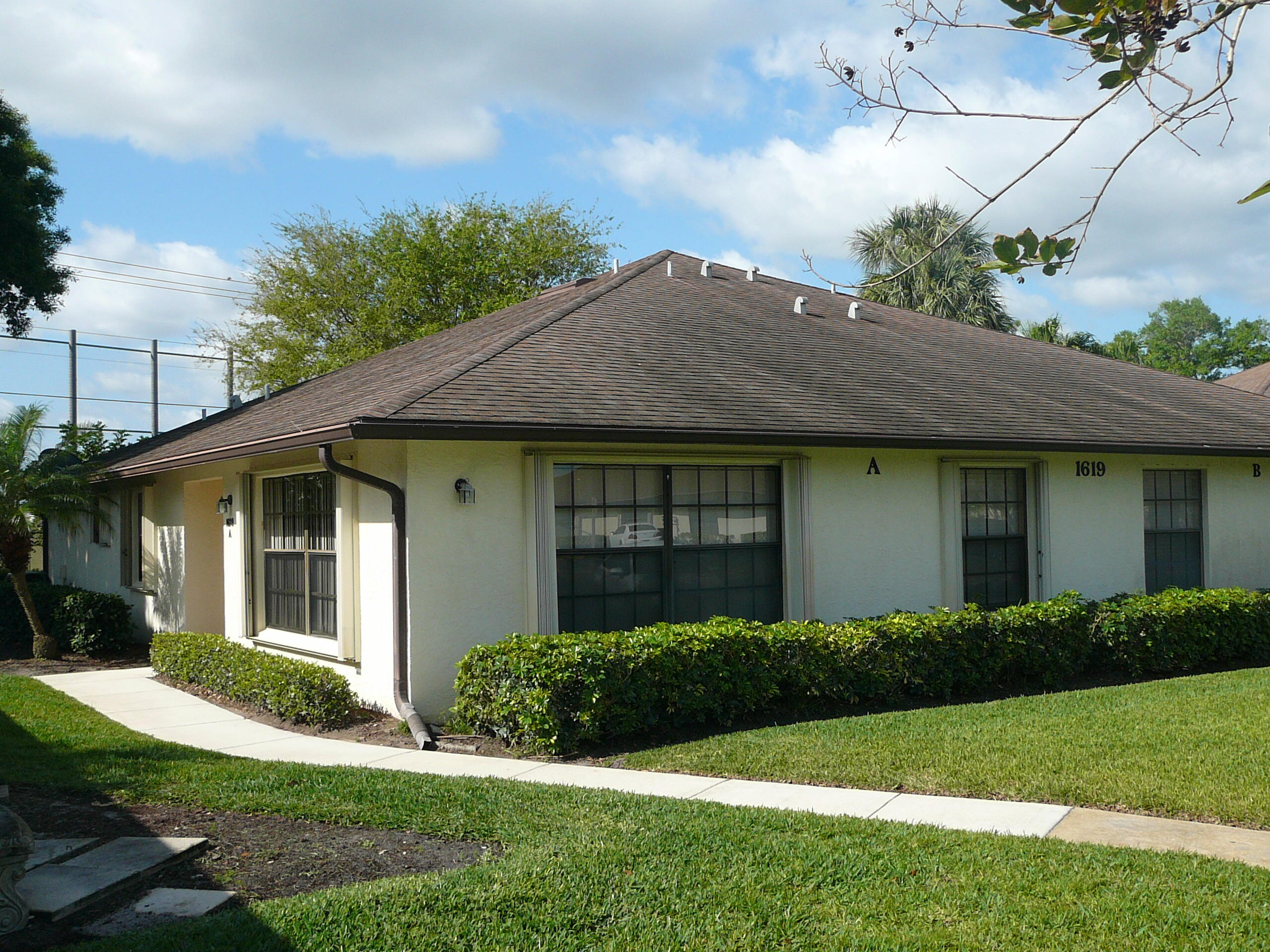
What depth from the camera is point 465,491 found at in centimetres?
931

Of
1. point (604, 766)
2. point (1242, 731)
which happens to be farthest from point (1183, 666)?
point (604, 766)

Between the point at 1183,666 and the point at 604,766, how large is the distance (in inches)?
302

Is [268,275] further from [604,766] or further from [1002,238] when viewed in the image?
[1002,238]

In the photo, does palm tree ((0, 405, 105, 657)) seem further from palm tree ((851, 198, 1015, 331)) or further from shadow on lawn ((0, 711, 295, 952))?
palm tree ((851, 198, 1015, 331))

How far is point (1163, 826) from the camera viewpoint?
593cm

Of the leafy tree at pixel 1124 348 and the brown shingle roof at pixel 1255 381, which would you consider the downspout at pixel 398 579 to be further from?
the leafy tree at pixel 1124 348

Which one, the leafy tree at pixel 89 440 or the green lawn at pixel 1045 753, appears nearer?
the green lawn at pixel 1045 753

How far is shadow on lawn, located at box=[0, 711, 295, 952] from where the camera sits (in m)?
4.34

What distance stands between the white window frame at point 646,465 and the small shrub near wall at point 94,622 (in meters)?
8.70

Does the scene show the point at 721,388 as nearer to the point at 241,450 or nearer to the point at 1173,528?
the point at 241,450

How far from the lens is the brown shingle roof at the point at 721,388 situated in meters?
9.79

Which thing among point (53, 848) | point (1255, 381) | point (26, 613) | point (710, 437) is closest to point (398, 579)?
point (710, 437)

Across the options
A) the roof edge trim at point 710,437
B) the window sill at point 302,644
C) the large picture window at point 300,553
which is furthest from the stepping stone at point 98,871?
the large picture window at point 300,553

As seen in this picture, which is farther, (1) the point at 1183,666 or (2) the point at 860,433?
(1) the point at 1183,666
